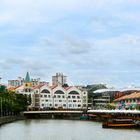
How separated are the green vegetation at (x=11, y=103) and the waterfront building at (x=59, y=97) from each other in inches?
1010

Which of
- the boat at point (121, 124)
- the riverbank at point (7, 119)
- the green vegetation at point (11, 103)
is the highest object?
the green vegetation at point (11, 103)

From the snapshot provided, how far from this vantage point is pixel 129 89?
151 meters

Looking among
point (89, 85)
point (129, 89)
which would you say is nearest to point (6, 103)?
point (129, 89)

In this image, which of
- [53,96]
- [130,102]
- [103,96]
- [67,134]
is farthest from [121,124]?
[103,96]

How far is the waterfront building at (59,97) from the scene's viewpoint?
463 ft

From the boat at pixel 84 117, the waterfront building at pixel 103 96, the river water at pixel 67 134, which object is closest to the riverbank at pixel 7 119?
the boat at pixel 84 117

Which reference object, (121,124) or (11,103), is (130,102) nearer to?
(11,103)

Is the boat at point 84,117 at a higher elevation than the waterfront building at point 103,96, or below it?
below

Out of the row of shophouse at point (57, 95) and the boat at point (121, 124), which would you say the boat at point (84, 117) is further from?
the boat at point (121, 124)

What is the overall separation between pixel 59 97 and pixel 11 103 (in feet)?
155

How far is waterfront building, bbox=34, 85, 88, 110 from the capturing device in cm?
14100

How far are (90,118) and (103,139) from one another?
61.5 meters

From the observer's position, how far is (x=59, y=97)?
144375 millimetres

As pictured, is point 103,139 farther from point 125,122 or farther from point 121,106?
point 121,106
